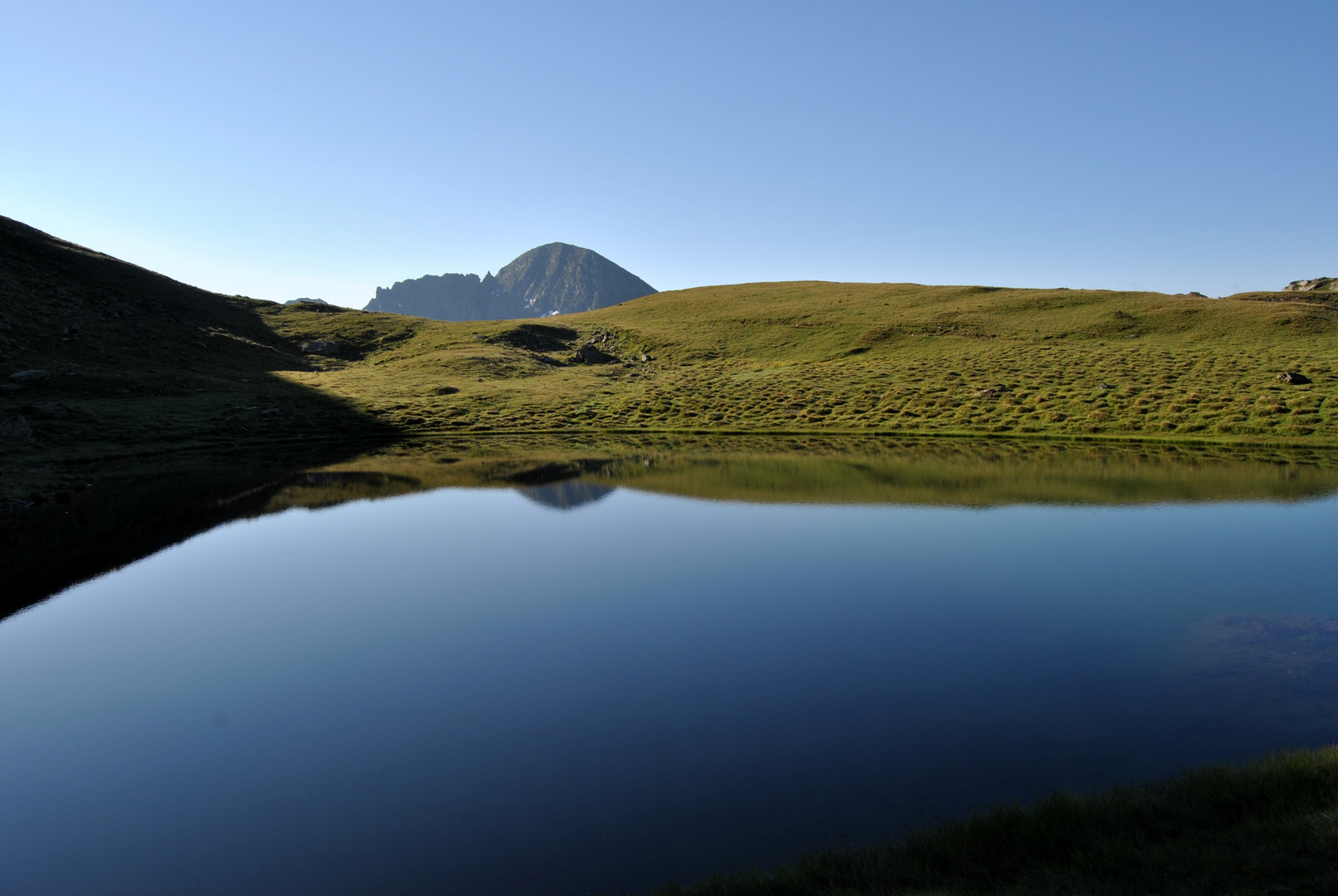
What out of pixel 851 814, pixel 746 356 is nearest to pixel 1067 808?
pixel 851 814

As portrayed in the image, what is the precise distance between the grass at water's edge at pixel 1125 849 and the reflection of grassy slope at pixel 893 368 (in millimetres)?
56391

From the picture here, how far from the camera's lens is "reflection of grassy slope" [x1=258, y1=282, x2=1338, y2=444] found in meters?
62.5

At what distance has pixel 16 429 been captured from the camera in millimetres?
48469

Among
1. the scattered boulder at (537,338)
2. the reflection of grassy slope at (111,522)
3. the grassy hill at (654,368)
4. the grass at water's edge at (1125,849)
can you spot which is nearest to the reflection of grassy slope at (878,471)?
the reflection of grassy slope at (111,522)

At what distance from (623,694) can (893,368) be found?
273ft

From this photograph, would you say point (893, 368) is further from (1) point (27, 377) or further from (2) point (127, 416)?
(1) point (27, 377)

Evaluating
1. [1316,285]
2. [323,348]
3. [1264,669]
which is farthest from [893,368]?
[1316,285]

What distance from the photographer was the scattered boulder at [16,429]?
47.8 metres

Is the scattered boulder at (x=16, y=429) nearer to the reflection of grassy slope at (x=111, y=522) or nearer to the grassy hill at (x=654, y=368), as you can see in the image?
the grassy hill at (x=654, y=368)

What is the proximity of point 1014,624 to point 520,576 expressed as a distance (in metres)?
14.0

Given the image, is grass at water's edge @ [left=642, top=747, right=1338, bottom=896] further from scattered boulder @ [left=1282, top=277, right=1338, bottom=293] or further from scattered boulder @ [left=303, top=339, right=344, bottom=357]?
scattered boulder @ [left=1282, top=277, right=1338, bottom=293]

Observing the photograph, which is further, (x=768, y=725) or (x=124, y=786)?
(x=768, y=725)

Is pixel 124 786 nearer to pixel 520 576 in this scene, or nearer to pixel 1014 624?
pixel 520 576

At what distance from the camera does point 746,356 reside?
111m
